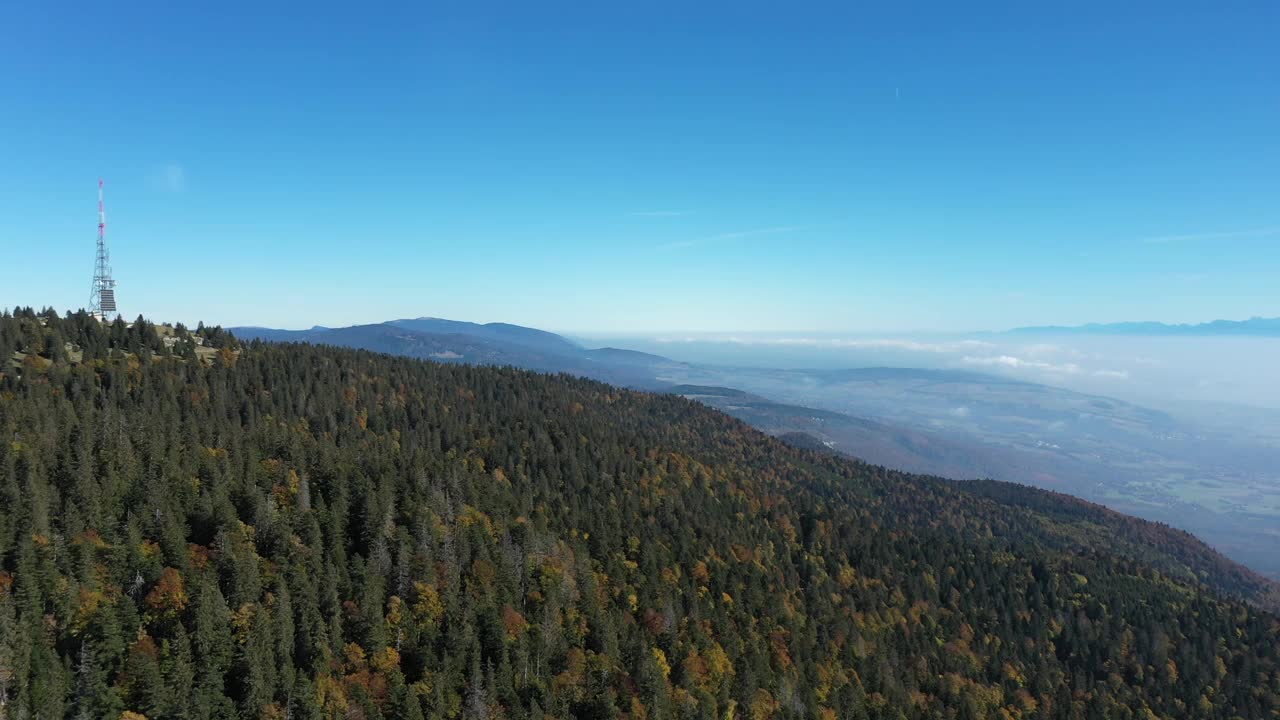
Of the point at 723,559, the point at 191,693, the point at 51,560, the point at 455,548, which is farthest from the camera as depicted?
the point at 723,559

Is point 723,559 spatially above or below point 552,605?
below

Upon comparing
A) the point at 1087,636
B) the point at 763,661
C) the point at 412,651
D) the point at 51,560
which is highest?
the point at 51,560

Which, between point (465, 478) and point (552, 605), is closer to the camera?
point (552, 605)

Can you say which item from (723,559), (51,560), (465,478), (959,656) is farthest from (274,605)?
(959,656)

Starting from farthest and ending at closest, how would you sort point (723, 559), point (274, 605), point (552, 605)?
point (723, 559) → point (552, 605) → point (274, 605)

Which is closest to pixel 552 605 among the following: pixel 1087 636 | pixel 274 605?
pixel 274 605

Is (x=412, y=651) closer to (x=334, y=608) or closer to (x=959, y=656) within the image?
(x=334, y=608)
